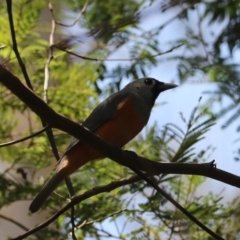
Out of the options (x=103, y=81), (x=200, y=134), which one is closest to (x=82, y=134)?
(x=200, y=134)

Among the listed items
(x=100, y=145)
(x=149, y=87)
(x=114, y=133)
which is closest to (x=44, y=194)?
(x=114, y=133)

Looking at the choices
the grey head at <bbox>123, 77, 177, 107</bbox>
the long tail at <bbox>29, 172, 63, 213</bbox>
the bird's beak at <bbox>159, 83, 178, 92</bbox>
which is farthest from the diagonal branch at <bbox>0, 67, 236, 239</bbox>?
the bird's beak at <bbox>159, 83, 178, 92</bbox>

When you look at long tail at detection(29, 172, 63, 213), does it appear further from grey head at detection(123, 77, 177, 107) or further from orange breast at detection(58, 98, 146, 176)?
grey head at detection(123, 77, 177, 107)

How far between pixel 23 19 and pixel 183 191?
54.1 inches

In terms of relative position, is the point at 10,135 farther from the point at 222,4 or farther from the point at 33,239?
the point at 222,4

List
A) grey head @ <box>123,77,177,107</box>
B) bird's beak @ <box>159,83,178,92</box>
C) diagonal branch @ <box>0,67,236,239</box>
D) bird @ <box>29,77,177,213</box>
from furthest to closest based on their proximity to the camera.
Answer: bird's beak @ <box>159,83,178,92</box>
grey head @ <box>123,77,177,107</box>
bird @ <box>29,77,177,213</box>
diagonal branch @ <box>0,67,236,239</box>

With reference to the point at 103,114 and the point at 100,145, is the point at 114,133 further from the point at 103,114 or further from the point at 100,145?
the point at 100,145

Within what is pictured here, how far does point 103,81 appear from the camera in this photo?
4.28 m

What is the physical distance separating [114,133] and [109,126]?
5 cm

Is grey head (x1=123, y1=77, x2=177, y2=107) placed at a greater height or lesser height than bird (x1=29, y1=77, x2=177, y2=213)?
greater

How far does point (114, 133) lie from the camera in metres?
3.32

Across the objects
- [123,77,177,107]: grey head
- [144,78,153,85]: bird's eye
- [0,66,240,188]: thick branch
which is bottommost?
[0,66,240,188]: thick branch

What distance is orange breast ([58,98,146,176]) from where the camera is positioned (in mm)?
3119

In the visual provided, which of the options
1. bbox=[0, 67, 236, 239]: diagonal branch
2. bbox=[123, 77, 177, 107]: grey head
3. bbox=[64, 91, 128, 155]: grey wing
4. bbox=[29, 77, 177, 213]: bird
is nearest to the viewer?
bbox=[0, 67, 236, 239]: diagonal branch
